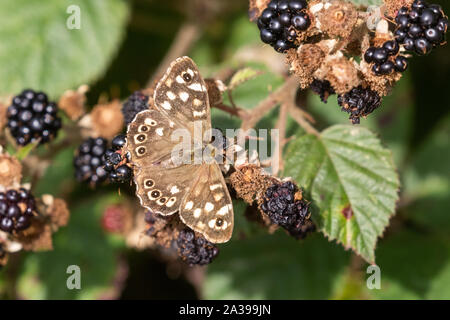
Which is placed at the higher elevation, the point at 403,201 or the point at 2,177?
the point at 2,177

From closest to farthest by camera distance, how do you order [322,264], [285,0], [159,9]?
[285,0], [322,264], [159,9]

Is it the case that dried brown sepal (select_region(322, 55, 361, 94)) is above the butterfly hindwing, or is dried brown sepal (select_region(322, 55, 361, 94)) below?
above

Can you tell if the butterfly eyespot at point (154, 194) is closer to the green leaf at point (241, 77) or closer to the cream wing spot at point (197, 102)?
the cream wing spot at point (197, 102)

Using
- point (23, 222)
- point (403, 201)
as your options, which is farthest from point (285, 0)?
point (403, 201)

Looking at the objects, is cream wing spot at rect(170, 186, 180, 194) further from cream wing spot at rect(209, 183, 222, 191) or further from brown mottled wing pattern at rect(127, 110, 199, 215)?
cream wing spot at rect(209, 183, 222, 191)

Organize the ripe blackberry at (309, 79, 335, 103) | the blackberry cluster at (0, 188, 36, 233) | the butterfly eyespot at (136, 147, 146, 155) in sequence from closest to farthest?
the butterfly eyespot at (136, 147, 146, 155) → the ripe blackberry at (309, 79, 335, 103) → the blackberry cluster at (0, 188, 36, 233)

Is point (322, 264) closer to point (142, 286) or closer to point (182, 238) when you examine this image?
point (142, 286)

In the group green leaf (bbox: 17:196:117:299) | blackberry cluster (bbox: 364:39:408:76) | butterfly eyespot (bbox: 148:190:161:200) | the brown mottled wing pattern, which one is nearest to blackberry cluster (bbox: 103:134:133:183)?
the brown mottled wing pattern
